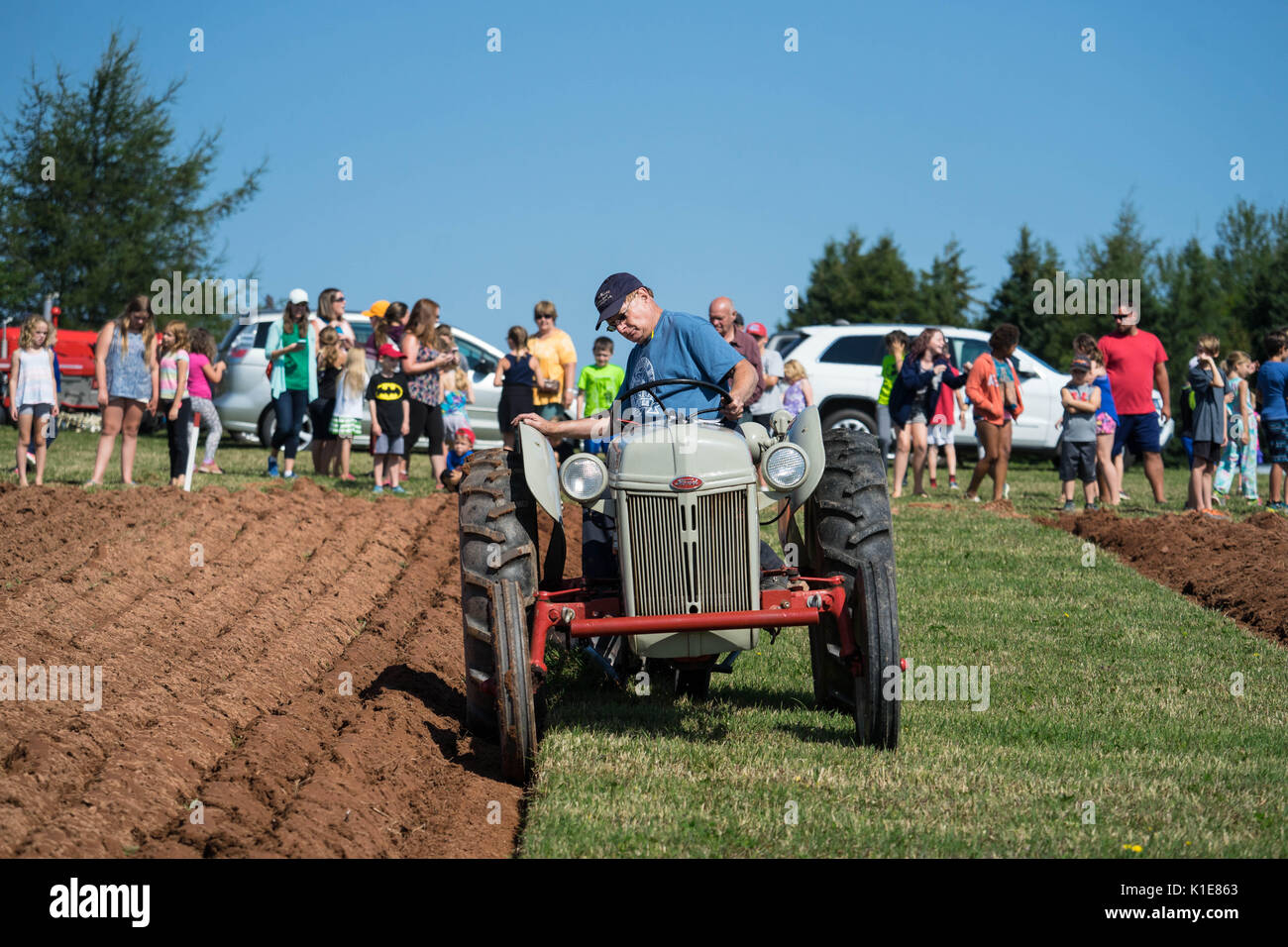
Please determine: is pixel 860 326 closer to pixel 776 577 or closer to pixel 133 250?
pixel 776 577

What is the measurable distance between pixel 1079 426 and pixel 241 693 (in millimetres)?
9198

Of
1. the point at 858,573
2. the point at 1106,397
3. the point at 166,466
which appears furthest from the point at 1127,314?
the point at 166,466

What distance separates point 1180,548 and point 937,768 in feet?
20.0

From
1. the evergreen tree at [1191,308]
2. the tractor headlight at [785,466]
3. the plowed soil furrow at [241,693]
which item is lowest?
the plowed soil furrow at [241,693]

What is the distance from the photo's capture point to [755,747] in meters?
5.41

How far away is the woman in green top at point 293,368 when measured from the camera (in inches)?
564

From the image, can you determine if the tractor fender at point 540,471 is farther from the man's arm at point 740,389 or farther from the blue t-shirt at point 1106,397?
the blue t-shirt at point 1106,397

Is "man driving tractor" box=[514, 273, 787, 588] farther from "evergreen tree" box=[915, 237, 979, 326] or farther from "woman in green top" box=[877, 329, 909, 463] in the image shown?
"evergreen tree" box=[915, 237, 979, 326]

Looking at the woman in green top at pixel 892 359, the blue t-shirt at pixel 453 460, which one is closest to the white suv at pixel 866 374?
the woman in green top at pixel 892 359

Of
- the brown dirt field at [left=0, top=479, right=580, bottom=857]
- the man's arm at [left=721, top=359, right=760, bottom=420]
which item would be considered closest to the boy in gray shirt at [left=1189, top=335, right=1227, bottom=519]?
the brown dirt field at [left=0, top=479, right=580, bottom=857]

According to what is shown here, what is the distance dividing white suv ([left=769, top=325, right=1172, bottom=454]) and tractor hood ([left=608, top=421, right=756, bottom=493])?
13.0 metres

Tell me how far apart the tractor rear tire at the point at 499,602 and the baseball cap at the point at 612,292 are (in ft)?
2.52
